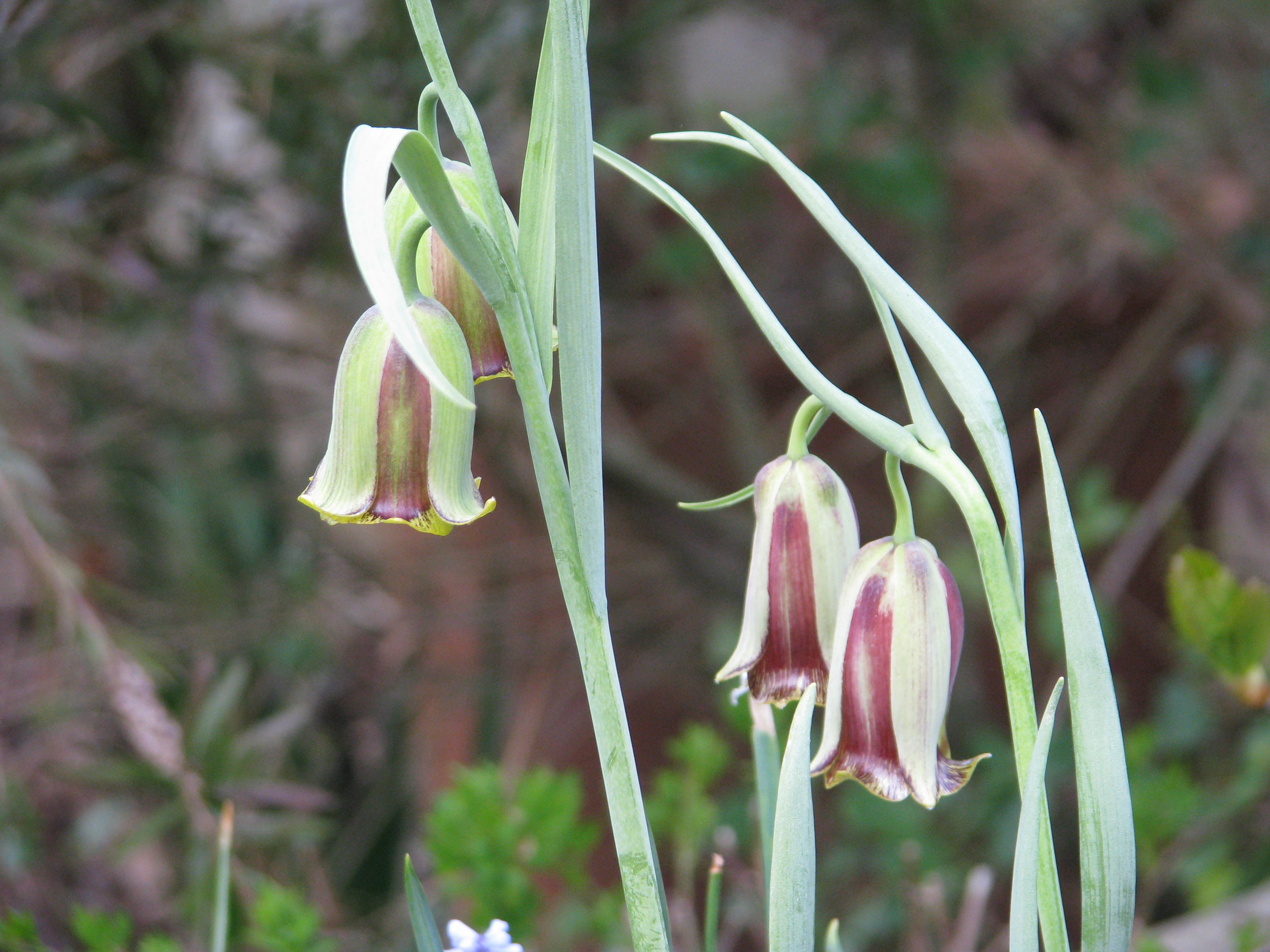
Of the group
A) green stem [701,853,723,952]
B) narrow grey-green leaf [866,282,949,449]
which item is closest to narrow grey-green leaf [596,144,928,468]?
narrow grey-green leaf [866,282,949,449]

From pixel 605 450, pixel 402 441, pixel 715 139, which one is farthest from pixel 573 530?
pixel 605 450

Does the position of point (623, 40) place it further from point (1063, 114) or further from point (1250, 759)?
point (1250, 759)

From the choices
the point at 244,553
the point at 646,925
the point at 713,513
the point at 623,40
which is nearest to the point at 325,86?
the point at 623,40

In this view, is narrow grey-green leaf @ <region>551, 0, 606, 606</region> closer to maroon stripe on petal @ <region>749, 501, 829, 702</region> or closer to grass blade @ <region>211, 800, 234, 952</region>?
maroon stripe on petal @ <region>749, 501, 829, 702</region>

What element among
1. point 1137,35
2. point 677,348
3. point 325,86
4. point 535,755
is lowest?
point 535,755

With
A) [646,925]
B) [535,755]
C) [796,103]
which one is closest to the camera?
[646,925]

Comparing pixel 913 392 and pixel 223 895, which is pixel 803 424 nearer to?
pixel 913 392

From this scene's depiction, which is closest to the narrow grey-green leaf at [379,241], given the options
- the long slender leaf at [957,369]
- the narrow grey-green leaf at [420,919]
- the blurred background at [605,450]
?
the long slender leaf at [957,369]
